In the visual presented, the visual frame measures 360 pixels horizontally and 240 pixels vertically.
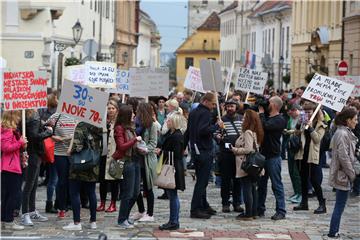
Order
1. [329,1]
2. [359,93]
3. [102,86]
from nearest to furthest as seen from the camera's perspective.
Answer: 1. [102,86]
2. [359,93]
3. [329,1]

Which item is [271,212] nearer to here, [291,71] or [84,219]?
[84,219]

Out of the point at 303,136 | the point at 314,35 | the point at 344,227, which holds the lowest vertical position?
the point at 344,227

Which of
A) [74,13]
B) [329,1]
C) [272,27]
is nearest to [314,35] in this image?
[329,1]

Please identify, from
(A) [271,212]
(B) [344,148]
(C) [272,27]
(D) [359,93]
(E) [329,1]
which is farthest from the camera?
(C) [272,27]

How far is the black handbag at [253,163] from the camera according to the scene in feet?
40.8

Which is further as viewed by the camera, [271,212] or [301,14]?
[301,14]

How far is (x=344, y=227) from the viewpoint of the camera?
1257 centimetres

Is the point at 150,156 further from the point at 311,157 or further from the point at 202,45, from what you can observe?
the point at 202,45

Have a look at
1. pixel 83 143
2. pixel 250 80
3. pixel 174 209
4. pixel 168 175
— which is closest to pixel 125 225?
pixel 174 209

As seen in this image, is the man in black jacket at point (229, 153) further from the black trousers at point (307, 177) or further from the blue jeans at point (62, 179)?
the blue jeans at point (62, 179)

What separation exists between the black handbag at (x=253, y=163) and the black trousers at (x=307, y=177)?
155 cm

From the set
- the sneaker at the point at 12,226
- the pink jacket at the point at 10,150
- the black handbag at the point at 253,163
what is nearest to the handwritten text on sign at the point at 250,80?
the black handbag at the point at 253,163

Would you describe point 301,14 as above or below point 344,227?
above

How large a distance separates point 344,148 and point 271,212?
2886 mm
